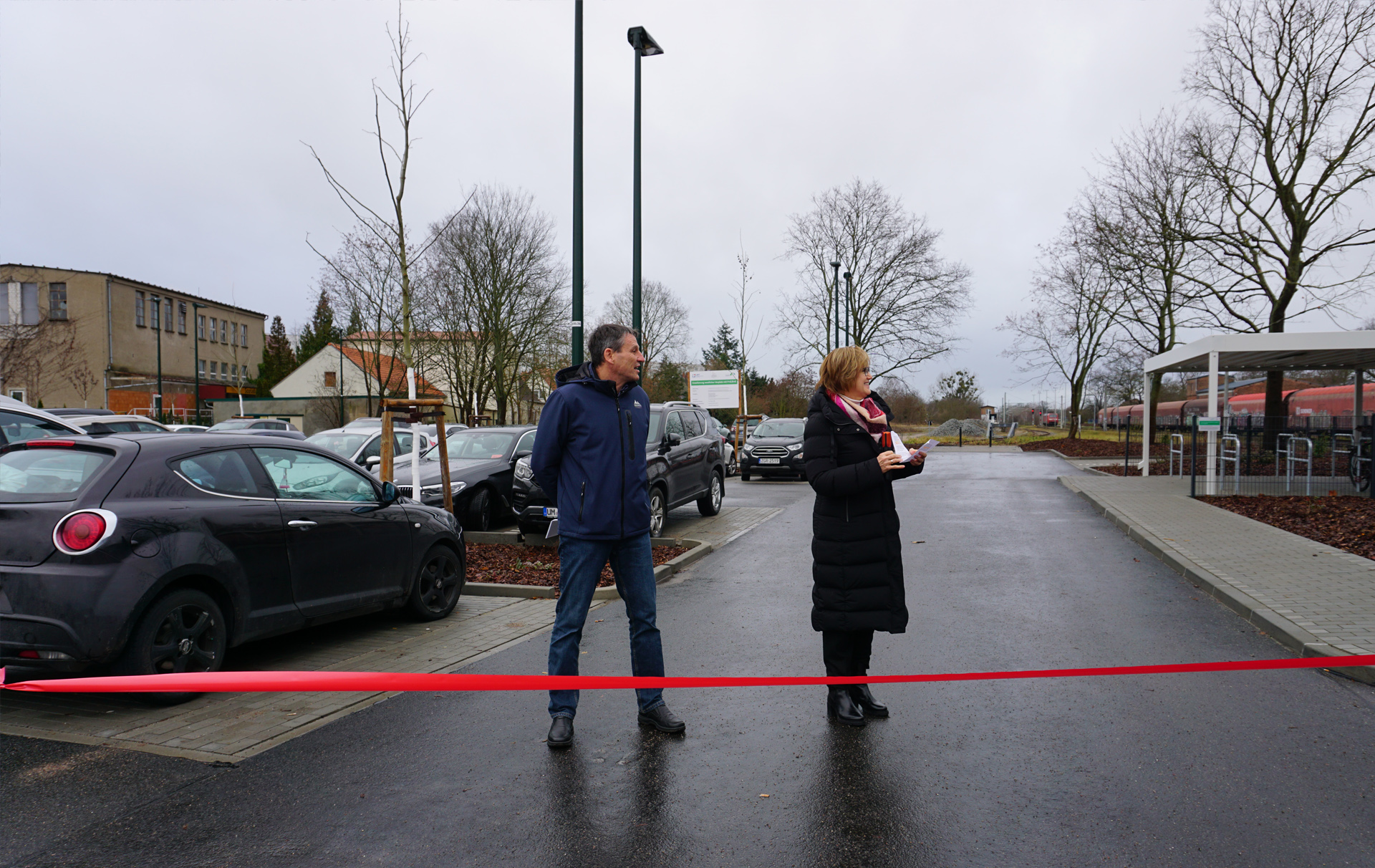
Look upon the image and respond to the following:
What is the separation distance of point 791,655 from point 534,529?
18.8ft

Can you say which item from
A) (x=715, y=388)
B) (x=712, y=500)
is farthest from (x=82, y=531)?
(x=715, y=388)

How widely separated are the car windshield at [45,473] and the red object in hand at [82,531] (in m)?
0.16

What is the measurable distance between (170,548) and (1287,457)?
1777 cm

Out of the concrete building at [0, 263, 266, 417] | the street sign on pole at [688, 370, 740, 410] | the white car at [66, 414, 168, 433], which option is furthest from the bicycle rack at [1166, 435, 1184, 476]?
the concrete building at [0, 263, 266, 417]

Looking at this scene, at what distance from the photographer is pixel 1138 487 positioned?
1769cm

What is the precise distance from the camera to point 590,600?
13.9ft

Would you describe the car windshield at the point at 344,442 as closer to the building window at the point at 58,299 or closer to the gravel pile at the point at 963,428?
the gravel pile at the point at 963,428

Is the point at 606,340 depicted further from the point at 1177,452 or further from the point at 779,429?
the point at 1177,452

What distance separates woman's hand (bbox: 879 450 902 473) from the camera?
395 cm

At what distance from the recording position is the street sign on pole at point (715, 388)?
28.2 meters

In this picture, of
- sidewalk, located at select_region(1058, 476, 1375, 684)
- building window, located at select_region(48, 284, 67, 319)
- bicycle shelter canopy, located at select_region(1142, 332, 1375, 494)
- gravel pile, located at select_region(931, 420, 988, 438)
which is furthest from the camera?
gravel pile, located at select_region(931, 420, 988, 438)

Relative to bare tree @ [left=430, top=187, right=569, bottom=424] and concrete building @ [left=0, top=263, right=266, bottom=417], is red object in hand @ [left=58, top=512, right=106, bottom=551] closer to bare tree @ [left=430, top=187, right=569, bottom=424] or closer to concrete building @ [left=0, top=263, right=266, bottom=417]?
bare tree @ [left=430, top=187, right=569, bottom=424]

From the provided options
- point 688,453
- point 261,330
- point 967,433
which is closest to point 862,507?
point 688,453

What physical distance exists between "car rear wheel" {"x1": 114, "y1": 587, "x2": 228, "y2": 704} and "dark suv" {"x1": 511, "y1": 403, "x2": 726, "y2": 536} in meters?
4.93
